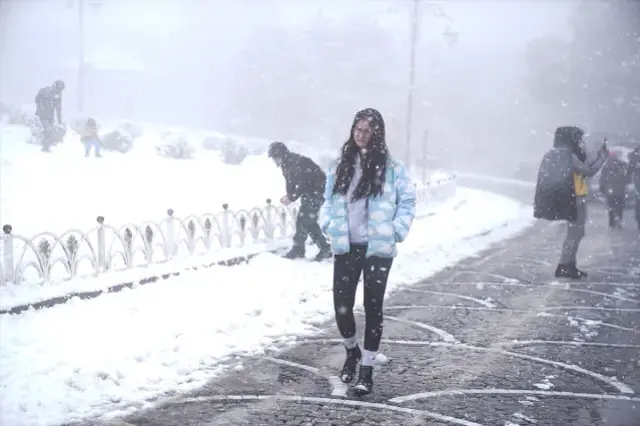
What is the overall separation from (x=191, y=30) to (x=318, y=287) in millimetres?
85273

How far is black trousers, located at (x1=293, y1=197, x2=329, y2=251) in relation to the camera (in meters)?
11.4

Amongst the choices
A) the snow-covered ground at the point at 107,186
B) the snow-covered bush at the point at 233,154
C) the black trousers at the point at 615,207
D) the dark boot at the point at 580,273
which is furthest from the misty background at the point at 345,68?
the dark boot at the point at 580,273

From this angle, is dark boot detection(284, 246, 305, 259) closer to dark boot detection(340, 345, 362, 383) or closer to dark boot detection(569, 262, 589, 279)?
dark boot detection(569, 262, 589, 279)

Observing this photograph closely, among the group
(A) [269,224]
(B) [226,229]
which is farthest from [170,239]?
(A) [269,224]

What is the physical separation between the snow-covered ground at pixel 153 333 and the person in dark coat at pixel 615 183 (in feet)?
23.5

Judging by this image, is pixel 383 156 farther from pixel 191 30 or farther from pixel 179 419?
pixel 191 30

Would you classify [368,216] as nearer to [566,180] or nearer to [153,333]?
[153,333]

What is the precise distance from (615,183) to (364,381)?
1408 cm

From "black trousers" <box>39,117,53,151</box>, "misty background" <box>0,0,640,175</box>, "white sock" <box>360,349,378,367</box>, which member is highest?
"misty background" <box>0,0,640,175</box>

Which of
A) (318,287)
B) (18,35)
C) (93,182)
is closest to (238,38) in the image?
(18,35)

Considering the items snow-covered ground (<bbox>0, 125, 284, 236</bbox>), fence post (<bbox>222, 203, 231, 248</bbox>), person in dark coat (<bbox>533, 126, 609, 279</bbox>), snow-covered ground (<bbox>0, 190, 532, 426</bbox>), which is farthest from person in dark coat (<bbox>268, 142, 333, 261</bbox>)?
snow-covered ground (<bbox>0, 125, 284, 236</bbox>)

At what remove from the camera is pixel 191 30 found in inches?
3526

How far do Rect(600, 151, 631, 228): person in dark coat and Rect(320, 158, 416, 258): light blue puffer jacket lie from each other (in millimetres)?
13753

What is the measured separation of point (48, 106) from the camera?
2192cm
